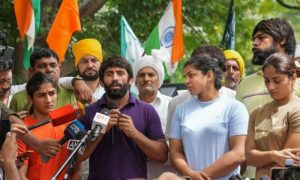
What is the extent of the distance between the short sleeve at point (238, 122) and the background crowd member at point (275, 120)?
32cm

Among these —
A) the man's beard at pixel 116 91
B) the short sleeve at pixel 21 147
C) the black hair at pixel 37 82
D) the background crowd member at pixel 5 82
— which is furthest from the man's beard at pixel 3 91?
the man's beard at pixel 116 91

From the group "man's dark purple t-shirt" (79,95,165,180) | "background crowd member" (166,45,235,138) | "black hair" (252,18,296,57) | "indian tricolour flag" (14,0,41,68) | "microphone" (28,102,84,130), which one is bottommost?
"man's dark purple t-shirt" (79,95,165,180)

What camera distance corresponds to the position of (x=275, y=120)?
9492 mm

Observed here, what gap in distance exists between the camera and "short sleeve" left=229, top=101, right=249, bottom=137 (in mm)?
9984

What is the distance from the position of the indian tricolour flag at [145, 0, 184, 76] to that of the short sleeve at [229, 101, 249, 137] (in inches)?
164

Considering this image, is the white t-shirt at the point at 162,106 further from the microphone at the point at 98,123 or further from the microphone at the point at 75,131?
the microphone at the point at 98,123

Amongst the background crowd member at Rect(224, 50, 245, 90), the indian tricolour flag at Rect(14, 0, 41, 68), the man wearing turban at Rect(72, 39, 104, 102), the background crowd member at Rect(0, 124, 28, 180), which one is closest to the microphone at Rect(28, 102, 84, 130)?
the background crowd member at Rect(0, 124, 28, 180)

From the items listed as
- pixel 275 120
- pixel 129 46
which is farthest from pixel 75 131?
pixel 129 46

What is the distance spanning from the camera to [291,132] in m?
9.41

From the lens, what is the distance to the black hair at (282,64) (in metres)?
9.52

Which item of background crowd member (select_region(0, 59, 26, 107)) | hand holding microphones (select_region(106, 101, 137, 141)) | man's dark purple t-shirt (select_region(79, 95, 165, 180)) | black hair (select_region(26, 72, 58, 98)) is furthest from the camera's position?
background crowd member (select_region(0, 59, 26, 107))

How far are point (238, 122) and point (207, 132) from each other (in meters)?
0.29

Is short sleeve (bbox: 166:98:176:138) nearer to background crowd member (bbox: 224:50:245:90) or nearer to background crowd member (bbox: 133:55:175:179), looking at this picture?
background crowd member (bbox: 133:55:175:179)

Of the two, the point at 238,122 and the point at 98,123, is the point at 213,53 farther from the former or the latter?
the point at 98,123
